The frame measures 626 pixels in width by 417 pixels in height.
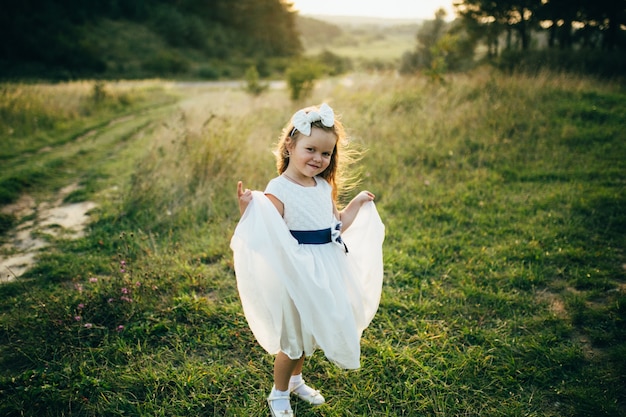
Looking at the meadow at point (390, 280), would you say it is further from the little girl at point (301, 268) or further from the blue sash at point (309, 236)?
the blue sash at point (309, 236)

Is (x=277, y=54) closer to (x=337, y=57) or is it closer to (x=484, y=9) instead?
(x=337, y=57)

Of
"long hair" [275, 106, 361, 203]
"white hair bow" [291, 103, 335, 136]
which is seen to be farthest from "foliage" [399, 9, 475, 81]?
"white hair bow" [291, 103, 335, 136]

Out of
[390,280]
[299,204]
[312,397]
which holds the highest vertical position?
[299,204]

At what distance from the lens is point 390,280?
3744mm

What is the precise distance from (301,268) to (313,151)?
69 cm

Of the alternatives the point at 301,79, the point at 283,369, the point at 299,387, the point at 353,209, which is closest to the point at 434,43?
the point at 301,79

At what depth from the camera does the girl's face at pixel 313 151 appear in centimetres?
215

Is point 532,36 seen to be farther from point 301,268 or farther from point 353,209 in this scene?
point 301,268

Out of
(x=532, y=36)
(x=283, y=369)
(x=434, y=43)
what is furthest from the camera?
(x=532, y=36)

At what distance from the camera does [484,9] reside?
824 inches

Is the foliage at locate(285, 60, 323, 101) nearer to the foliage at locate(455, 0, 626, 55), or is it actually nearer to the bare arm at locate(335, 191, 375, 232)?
the bare arm at locate(335, 191, 375, 232)

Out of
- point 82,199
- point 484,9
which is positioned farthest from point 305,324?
point 484,9

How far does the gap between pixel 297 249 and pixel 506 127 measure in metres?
6.92

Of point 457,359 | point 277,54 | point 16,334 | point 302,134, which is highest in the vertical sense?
point 277,54
